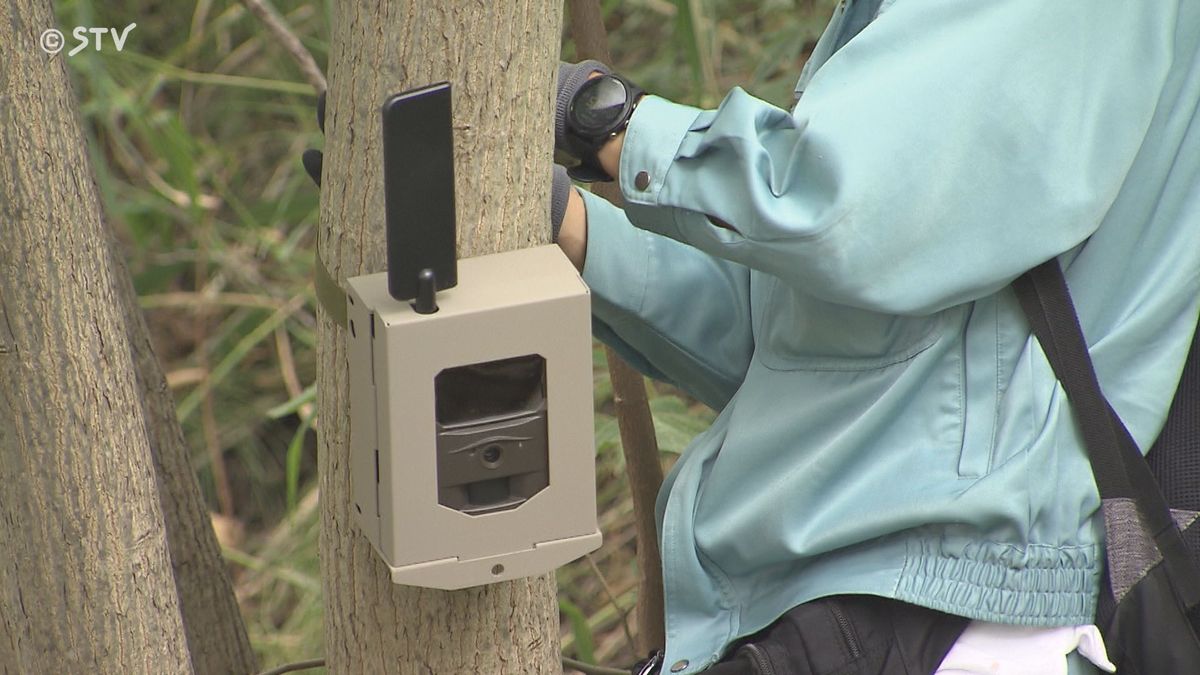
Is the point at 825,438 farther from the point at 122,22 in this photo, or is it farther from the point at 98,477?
the point at 122,22

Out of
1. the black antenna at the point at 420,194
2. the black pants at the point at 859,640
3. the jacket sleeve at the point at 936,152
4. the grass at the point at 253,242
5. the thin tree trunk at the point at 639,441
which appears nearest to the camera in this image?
the black antenna at the point at 420,194

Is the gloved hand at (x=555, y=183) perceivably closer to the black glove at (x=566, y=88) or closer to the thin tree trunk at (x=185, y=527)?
the black glove at (x=566, y=88)

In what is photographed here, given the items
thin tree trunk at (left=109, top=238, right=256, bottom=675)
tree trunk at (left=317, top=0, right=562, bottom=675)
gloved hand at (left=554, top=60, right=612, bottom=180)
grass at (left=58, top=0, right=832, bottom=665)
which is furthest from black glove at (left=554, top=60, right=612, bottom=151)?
grass at (left=58, top=0, right=832, bottom=665)

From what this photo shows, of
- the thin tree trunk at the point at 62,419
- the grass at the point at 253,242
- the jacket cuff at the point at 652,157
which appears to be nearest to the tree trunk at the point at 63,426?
the thin tree trunk at the point at 62,419

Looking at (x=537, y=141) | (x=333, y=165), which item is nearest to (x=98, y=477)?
(x=333, y=165)

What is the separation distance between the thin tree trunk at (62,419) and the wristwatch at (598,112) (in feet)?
1.24

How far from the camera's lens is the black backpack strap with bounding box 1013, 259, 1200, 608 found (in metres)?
1.06

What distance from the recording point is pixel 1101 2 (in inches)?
39.1

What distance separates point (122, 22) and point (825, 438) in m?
2.47

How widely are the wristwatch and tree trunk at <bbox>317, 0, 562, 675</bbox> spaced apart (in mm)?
92

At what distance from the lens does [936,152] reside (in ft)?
3.22

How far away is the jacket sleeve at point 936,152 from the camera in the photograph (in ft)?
3.20

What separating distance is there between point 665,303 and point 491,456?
1.41 ft

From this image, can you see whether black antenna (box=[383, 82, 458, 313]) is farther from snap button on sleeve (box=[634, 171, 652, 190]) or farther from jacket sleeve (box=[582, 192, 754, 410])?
jacket sleeve (box=[582, 192, 754, 410])
